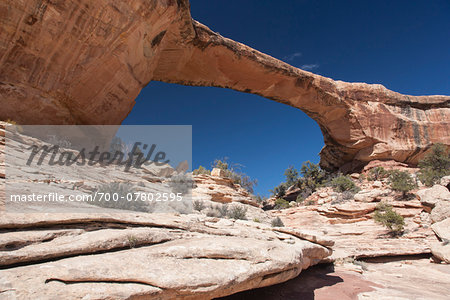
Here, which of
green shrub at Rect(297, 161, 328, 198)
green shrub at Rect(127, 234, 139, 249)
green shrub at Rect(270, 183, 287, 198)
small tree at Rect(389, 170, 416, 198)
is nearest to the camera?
green shrub at Rect(127, 234, 139, 249)

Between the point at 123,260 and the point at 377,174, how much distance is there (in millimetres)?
19772

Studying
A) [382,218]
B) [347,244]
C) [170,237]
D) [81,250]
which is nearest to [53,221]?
[81,250]

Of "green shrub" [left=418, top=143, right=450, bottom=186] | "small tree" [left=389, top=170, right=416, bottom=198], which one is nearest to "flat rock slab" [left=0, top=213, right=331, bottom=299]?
"small tree" [left=389, top=170, right=416, bottom=198]

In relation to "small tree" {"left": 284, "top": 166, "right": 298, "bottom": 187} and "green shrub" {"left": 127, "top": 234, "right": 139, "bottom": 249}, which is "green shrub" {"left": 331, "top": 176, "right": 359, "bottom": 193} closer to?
"small tree" {"left": 284, "top": 166, "right": 298, "bottom": 187}

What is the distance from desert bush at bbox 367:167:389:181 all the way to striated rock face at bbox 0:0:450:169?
1.96 m

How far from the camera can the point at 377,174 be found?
1762cm

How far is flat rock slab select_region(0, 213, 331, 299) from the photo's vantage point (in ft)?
5.84

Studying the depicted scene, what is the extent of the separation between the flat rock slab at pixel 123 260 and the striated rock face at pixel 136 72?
7.76 meters

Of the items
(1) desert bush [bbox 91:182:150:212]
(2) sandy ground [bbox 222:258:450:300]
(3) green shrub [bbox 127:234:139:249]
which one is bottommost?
(2) sandy ground [bbox 222:258:450:300]

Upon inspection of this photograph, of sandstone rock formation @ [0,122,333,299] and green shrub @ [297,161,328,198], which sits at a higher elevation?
green shrub @ [297,161,328,198]

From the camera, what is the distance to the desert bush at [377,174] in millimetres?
17017

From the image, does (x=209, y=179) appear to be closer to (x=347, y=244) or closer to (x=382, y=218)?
(x=347, y=244)

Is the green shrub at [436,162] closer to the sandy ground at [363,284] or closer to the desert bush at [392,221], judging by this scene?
the desert bush at [392,221]

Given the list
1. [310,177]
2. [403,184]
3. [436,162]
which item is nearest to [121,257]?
[403,184]
